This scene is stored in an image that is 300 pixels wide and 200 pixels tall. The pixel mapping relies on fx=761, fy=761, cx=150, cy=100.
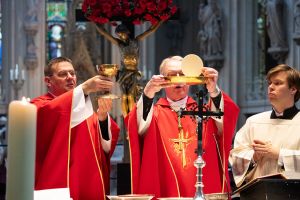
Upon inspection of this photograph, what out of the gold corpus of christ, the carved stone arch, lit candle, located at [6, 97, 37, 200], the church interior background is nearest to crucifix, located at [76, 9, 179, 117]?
the gold corpus of christ

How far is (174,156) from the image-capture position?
4.26 meters

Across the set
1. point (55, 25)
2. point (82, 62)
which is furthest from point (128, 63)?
point (55, 25)

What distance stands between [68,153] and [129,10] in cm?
206

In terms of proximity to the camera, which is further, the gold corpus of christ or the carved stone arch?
the carved stone arch

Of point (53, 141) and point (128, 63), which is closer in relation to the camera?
point (53, 141)

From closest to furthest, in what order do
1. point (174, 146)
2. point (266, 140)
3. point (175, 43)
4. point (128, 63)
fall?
point (266, 140), point (174, 146), point (128, 63), point (175, 43)

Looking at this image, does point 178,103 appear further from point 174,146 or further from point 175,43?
point 175,43

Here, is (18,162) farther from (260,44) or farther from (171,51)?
(171,51)

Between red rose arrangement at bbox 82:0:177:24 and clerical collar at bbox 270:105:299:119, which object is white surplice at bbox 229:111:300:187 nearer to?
clerical collar at bbox 270:105:299:119

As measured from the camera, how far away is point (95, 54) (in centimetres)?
1650

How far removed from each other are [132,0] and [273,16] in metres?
7.58

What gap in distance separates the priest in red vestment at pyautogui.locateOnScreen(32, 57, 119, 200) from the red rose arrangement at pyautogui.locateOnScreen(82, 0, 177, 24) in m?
1.48

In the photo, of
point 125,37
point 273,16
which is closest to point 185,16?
point 273,16

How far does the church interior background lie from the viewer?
13969mm
